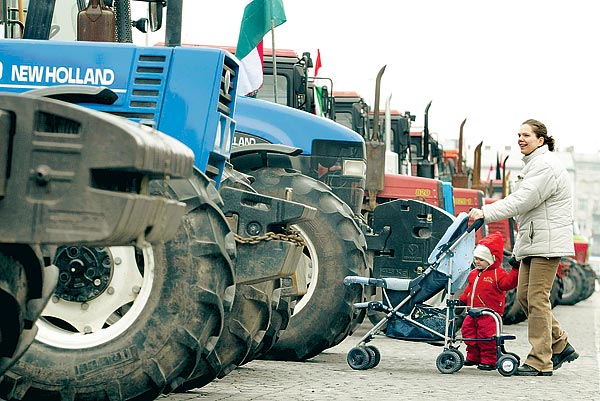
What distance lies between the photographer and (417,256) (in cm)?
1364

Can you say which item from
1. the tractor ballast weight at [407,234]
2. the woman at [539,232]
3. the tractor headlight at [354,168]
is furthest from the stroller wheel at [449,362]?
the tractor ballast weight at [407,234]

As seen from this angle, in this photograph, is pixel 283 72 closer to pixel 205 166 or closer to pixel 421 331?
pixel 421 331

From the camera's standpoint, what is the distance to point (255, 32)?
13.6m

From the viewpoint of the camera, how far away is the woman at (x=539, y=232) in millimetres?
10445

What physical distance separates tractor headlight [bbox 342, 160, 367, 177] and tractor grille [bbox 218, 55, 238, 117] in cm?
461

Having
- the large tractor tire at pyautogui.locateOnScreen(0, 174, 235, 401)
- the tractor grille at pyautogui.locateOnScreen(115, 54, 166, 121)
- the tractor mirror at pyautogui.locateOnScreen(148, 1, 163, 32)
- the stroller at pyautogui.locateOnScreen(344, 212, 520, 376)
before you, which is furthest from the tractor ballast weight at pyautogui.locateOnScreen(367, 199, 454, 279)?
the large tractor tire at pyautogui.locateOnScreen(0, 174, 235, 401)

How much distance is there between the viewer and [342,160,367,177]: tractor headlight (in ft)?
41.2

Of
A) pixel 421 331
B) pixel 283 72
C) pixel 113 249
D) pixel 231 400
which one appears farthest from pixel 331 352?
pixel 113 249

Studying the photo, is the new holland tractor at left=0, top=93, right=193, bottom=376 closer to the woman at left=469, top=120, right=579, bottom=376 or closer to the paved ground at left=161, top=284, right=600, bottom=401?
the paved ground at left=161, top=284, right=600, bottom=401

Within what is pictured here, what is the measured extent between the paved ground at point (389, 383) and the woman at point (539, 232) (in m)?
0.24

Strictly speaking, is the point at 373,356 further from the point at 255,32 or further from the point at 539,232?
the point at 255,32

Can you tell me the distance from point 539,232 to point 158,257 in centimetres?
470

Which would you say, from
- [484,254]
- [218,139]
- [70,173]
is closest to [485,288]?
[484,254]

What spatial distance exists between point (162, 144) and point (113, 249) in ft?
7.79
